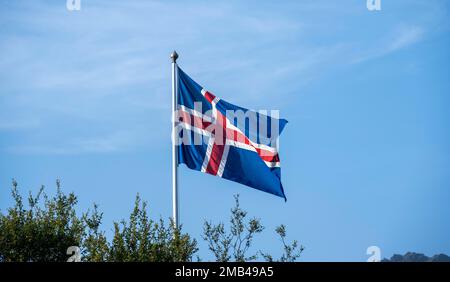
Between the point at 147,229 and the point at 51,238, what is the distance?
507cm

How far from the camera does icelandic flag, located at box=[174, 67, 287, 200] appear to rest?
1277 inches

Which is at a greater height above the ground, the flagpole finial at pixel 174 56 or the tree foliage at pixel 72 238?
the flagpole finial at pixel 174 56

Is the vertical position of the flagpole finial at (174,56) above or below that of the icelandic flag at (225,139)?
above

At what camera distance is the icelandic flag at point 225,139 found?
3244 centimetres

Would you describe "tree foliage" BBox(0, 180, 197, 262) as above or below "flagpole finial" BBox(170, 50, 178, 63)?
below

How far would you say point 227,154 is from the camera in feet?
107

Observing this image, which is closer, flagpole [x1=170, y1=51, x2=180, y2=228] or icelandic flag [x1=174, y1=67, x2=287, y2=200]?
flagpole [x1=170, y1=51, x2=180, y2=228]

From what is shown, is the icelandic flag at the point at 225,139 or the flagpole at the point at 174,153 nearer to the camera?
the flagpole at the point at 174,153

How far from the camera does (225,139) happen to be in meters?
33.1
